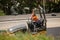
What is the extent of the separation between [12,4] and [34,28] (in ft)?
59.1

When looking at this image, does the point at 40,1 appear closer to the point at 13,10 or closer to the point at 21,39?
the point at 13,10

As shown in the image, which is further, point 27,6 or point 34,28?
point 27,6

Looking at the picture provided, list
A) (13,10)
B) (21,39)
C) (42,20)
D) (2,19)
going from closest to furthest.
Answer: (21,39) → (42,20) → (2,19) → (13,10)

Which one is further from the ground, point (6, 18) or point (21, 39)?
point (21, 39)

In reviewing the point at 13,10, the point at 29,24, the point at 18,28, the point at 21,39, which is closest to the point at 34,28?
the point at 29,24

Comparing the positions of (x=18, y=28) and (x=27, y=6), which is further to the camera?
(x=27, y=6)

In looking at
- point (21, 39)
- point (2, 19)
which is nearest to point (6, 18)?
point (2, 19)

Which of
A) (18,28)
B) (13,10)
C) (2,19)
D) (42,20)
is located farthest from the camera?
(13,10)

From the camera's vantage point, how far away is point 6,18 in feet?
91.0

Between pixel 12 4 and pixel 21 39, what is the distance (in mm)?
22042

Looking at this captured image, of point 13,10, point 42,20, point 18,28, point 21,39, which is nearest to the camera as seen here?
point 21,39

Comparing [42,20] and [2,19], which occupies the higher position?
[42,20]

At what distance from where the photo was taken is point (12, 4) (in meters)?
31.7

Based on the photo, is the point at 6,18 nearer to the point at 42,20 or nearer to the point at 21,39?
the point at 42,20
